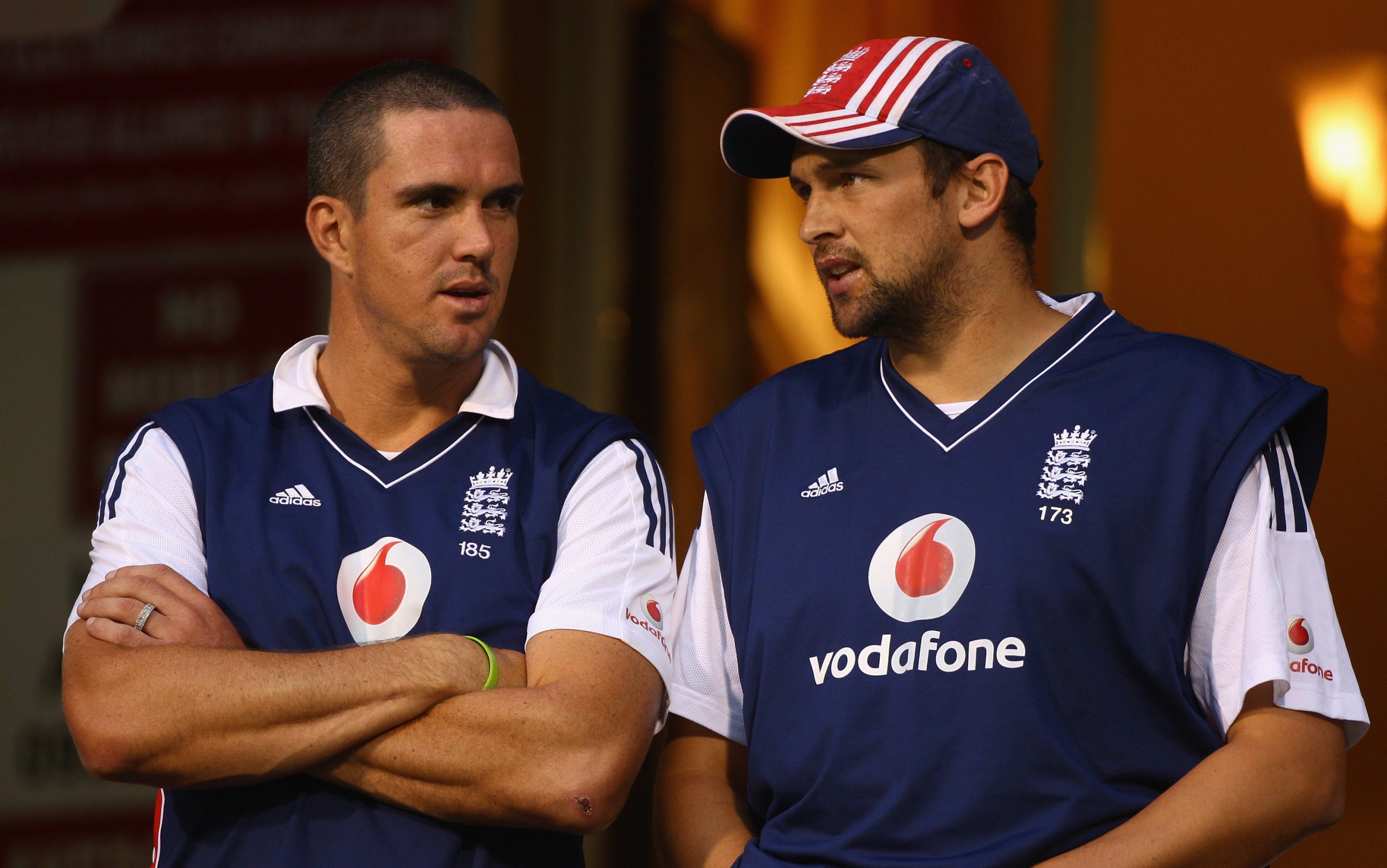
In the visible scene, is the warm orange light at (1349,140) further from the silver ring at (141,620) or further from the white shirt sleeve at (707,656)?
the silver ring at (141,620)

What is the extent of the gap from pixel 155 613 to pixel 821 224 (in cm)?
112

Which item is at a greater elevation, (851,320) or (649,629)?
(851,320)

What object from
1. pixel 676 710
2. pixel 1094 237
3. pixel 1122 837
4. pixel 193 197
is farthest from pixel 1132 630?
pixel 193 197

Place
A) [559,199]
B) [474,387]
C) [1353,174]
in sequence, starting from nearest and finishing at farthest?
[474,387] → [1353,174] → [559,199]

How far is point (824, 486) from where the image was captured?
2.48 m

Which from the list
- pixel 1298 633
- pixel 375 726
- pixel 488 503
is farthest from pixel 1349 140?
pixel 375 726

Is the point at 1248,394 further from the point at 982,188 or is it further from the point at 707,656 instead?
the point at 707,656

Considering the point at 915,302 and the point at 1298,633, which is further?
the point at 915,302

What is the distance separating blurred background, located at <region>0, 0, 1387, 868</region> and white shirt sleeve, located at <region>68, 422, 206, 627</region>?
1.76m

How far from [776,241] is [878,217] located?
1867 millimetres

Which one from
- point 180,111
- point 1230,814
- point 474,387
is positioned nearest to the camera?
point 1230,814

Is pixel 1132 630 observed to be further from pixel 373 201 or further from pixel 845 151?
pixel 373 201

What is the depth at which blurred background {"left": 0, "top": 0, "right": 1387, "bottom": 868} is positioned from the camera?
12.5ft

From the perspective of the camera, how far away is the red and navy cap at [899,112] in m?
2.49
